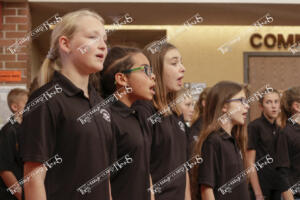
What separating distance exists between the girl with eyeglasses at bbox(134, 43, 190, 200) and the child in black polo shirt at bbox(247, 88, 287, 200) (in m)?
2.34

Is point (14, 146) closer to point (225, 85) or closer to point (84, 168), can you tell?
point (225, 85)

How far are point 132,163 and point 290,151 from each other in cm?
228

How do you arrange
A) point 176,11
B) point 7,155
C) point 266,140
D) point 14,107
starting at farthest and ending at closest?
point 176,11
point 266,140
point 14,107
point 7,155

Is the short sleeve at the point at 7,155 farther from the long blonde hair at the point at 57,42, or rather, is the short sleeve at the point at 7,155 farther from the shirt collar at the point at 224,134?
the long blonde hair at the point at 57,42

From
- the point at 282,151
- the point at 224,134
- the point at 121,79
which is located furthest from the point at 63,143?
A: the point at 282,151

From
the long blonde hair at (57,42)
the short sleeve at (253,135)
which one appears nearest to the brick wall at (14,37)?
the short sleeve at (253,135)

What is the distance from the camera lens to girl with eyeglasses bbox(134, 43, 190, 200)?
2.72 metres

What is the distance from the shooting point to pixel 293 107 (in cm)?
442

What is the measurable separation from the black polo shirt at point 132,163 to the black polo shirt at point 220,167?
0.78 metres

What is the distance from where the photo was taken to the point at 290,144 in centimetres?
423

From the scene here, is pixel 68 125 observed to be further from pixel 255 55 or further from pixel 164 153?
pixel 255 55

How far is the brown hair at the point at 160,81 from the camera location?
289 cm

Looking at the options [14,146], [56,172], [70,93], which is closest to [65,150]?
[56,172]

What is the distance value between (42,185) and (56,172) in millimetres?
91
